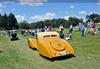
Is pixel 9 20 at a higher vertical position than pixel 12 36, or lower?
lower

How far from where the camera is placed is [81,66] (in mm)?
13547

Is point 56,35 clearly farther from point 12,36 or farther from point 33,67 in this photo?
point 12,36

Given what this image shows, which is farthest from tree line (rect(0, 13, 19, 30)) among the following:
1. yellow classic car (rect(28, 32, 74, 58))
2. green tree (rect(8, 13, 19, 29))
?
yellow classic car (rect(28, 32, 74, 58))

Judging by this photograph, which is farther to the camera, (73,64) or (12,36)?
(12,36)

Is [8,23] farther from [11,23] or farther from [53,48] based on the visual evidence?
[53,48]

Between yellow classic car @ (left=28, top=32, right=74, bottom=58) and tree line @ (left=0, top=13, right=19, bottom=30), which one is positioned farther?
tree line @ (left=0, top=13, right=19, bottom=30)

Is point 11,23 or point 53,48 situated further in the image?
point 11,23

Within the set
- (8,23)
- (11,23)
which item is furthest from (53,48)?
(8,23)

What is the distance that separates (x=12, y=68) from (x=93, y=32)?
2083cm

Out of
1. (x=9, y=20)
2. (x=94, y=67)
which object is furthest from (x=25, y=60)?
(x=9, y=20)

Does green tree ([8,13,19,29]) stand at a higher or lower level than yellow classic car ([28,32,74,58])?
lower

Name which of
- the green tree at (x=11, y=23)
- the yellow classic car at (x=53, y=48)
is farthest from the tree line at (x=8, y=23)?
the yellow classic car at (x=53, y=48)

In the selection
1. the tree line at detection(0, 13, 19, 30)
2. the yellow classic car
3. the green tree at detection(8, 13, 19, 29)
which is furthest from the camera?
Result: the green tree at detection(8, 13, 19, 29)

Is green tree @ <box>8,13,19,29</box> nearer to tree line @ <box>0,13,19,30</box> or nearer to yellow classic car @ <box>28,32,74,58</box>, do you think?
tree line @ <box>0,13,19,30</box>
